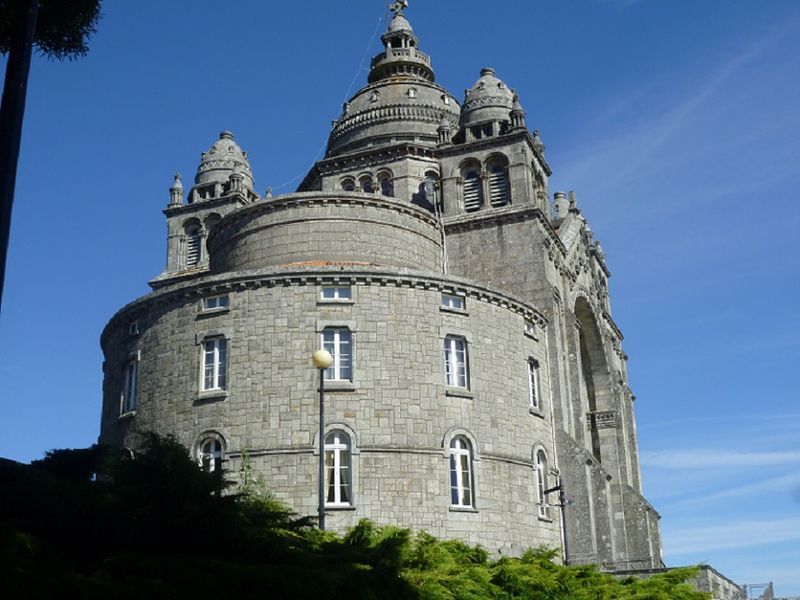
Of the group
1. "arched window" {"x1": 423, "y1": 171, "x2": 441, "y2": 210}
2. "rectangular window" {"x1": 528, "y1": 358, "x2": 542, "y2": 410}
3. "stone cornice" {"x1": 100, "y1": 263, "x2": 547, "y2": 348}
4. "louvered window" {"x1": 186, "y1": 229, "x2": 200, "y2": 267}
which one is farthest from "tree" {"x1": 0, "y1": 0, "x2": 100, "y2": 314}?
"louvered window" {"x1": 186, "y1": 229, "x2": 200, "y2": 267}

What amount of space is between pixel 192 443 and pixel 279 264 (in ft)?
24.2

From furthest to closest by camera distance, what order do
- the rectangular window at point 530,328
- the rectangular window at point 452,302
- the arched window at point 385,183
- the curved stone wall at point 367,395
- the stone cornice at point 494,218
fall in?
the arched window at point 385,183, the stone cornice at point 494,218, the rectangular window at point 530,328, the rectangular window at point 452,302, the curved stone wall at point 367,395

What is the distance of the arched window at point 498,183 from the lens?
128ft

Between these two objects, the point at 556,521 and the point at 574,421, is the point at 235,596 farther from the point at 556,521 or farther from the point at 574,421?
the point at 574,421

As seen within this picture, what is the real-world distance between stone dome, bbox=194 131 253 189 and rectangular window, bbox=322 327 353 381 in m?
21.8

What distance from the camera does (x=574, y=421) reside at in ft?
123

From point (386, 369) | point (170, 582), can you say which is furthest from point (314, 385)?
point (170, 582)

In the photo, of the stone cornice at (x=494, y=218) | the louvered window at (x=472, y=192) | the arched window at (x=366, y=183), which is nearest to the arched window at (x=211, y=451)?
the stone cornice at (x=494, y=218)

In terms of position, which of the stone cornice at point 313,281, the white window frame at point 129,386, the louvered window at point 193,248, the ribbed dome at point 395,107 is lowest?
the white window frame at point 129,386

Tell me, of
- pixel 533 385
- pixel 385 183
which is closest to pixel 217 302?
pixel 533 385

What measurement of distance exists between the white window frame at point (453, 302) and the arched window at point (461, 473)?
4252 millimetres

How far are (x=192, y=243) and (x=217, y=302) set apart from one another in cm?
1880

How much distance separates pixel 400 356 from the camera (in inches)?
1169

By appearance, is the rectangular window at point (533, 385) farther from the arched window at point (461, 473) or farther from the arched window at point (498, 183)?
the arched window at point (498, 183)
